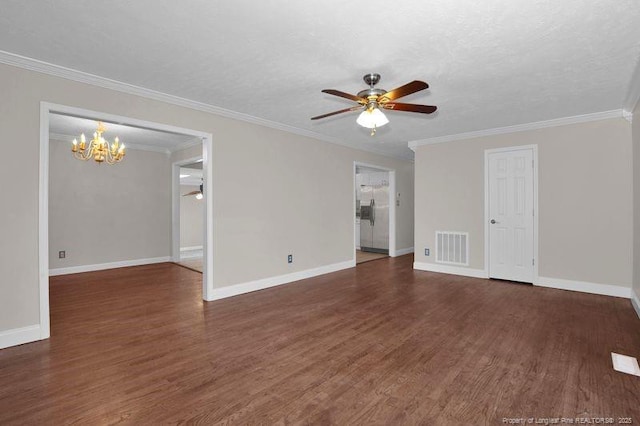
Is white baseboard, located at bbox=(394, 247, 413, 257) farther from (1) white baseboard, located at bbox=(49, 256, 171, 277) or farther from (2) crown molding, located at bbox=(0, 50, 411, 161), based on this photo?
(1) white baseboard, located at bbox=(49, 256, 171, 277)

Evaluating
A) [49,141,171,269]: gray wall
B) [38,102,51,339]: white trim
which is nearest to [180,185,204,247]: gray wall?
[49,141,171,269]: gray wall

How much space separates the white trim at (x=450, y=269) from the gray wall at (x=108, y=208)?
5451mm

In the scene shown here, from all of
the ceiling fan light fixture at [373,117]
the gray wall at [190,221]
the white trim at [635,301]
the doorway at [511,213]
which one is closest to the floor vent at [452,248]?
the doorway at [511,213]

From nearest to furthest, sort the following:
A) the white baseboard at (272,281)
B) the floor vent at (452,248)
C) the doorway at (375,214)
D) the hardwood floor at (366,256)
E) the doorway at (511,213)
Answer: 1. the white baseboard at (272,281)
2. the doorway at (511,213)
3. the floor vent at (452,248)
4. the hardwood floor at (366,256)
5. the doorway at (375,214)

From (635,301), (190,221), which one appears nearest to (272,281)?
(635,301)

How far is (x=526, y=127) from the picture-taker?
4785 mm

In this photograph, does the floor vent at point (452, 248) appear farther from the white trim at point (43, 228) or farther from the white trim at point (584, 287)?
the white trim at point (43, 228)

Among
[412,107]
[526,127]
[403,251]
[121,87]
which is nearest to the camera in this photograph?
[412,107]

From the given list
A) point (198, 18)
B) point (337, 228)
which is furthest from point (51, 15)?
point (337, 228)

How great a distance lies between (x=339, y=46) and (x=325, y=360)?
8.19 ft

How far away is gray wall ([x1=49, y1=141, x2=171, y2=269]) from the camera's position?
5566 mm

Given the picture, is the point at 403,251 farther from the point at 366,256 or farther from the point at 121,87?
the point at 121,87

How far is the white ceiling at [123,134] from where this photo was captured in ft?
15.5

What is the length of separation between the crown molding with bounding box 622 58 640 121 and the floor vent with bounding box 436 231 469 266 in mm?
2606
